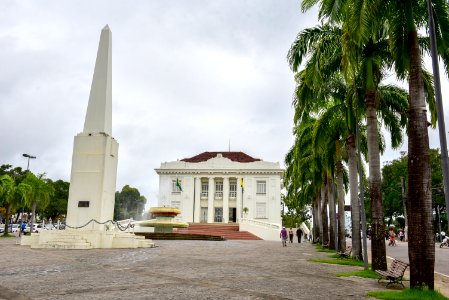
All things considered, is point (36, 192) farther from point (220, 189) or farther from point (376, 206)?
point (376, 206)

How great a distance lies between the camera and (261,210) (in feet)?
203

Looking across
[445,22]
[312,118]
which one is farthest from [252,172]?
[445,22]

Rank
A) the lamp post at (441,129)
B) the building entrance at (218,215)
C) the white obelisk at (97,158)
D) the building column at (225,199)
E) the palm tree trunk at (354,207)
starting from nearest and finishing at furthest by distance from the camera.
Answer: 1. the lamp post at (441,129)
2. the palm tree trunk at (354,207)
3. the white obelisk at (97,158)
4. the building column at (225,199)
5. the building entrance at (218,215)

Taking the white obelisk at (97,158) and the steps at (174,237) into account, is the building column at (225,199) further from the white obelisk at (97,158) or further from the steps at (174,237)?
the white obelisk at (97,158)

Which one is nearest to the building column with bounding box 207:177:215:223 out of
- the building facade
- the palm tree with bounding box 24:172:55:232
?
the building facade

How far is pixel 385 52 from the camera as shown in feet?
45.3

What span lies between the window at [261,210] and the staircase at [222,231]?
12.3 metres

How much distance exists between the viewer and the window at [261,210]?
61531 millimetres

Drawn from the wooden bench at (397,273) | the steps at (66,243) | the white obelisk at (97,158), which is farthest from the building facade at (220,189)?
the wooden bench at (397,273)

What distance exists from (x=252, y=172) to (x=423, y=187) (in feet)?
175

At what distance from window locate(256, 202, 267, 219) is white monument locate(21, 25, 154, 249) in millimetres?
40147

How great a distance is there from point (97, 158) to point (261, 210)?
42951 millimetres

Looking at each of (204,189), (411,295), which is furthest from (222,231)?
(411,295)

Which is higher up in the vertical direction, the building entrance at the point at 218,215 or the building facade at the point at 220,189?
Answer: the building facade at the point at 220,189
